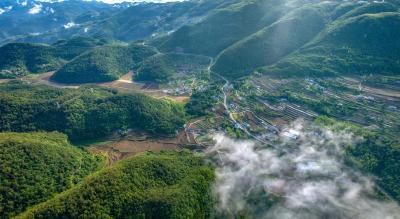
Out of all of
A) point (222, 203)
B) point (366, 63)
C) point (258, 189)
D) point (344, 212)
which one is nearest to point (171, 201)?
point (222, 203)

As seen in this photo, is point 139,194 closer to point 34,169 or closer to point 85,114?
point 34,169

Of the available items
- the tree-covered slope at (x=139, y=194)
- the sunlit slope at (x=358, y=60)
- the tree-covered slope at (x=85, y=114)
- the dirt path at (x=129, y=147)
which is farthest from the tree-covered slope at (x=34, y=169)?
the sunlit slope at (x=358, y=60)

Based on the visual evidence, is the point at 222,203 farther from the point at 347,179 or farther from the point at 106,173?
the point at 347,179

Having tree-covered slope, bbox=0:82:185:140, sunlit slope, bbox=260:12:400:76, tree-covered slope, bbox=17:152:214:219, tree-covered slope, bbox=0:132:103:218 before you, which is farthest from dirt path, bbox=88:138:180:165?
sunlit slope, bbox=260:12:400:76

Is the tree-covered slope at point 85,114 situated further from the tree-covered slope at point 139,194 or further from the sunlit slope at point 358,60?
the sunlit slope at point 358,60

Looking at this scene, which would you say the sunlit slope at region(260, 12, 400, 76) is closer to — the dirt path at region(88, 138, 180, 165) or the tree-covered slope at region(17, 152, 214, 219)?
the dirt path at region(88, 138, 180, 165)

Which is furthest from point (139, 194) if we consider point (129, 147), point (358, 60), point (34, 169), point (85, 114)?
point (358, 60)
